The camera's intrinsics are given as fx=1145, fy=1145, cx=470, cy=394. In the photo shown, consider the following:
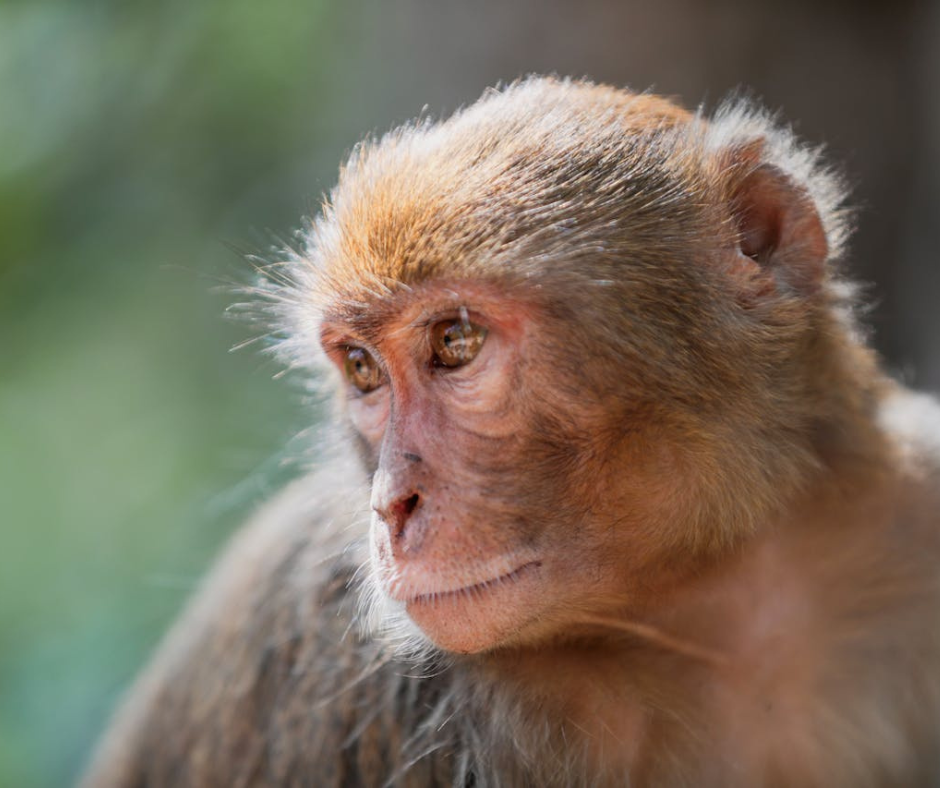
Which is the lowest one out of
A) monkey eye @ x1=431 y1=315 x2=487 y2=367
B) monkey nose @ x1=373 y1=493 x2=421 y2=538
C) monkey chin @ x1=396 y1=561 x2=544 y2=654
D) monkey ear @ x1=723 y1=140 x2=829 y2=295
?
monkey chin @ x1=396 y1=561 x2=544 y2=654

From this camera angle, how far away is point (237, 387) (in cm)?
685

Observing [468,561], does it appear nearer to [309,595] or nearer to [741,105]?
[309,595]

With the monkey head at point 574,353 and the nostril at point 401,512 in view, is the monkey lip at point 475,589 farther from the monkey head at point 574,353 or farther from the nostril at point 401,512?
the nostril at point 401,512

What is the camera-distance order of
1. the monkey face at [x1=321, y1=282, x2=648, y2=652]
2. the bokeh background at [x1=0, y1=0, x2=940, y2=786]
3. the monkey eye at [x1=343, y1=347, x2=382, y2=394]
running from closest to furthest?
the monkey face at [x1=321, y1=282, x2=648, y2=652] → the monkey eye at [x1=343, y1=347, x2=382, y2=394] → the bokeh background at [x1=0, y1=0, x2=940, y2=786]

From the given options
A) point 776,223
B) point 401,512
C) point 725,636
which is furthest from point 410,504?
point 776,223

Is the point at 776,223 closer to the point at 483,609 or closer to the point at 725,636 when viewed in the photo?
the point at 725,636

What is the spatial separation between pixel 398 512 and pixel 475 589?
230mm

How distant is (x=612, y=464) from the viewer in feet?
8.24

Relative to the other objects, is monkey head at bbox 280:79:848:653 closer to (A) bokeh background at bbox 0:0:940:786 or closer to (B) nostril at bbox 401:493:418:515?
(B) nostril at bbox 401:493:418:515

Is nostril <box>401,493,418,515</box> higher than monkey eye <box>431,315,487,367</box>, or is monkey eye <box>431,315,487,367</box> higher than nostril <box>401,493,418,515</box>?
monkey eye <box>431,315,487,367</box>

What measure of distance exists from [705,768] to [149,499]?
178 inches

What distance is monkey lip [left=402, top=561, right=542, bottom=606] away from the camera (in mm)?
2416

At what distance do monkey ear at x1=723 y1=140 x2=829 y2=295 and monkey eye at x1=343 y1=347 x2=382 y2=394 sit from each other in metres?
0.93

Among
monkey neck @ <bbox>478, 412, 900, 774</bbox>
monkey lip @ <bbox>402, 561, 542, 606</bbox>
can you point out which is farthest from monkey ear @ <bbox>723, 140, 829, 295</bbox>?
monkey lip @ <bbox>402, 561, 542, 606</bbox>
